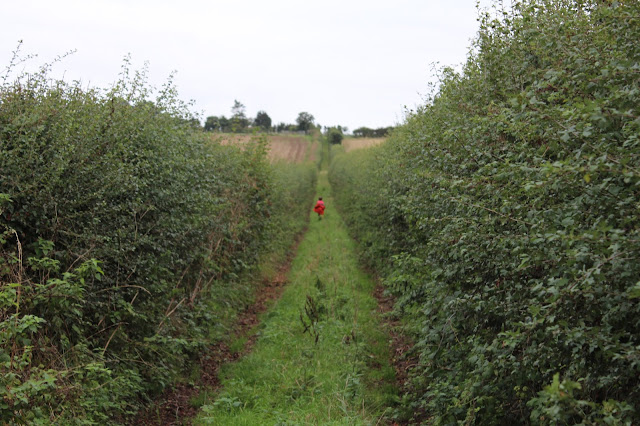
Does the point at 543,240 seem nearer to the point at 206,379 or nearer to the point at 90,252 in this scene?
the point at 90,252

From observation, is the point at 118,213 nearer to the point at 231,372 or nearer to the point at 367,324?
the point at 231,372

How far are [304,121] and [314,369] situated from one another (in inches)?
3968

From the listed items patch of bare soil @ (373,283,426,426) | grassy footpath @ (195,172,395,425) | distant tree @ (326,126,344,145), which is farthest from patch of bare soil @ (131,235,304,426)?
distant tree @ (326,126,344,145)

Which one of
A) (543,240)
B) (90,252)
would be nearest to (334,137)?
(90,252)

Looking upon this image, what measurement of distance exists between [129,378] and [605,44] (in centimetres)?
577

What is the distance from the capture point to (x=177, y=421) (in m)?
6.15

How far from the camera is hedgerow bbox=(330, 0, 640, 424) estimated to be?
284cm

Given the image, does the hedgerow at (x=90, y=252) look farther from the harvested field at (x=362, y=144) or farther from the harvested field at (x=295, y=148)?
the harvested field at (x=295, y=148)

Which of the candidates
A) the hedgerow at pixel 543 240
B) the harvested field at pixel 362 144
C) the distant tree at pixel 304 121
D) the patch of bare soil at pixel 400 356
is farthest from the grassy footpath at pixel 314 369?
the distant tree at pixel 304 121

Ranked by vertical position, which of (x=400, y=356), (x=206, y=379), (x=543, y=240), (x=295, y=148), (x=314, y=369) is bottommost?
(x=206, y=379)

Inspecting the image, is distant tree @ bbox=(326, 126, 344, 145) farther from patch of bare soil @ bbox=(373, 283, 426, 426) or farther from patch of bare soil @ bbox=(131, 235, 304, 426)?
patch of bare soil @ bbox=(373, 283, 426, 426)

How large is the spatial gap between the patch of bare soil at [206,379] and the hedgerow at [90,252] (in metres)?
0.26

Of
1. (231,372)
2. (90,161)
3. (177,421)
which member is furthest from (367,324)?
(90,161)

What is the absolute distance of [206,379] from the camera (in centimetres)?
762
